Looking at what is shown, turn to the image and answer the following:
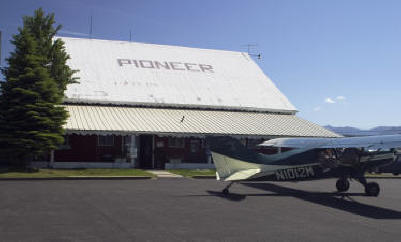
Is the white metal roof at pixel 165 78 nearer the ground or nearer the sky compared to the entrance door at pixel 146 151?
nearer the sky

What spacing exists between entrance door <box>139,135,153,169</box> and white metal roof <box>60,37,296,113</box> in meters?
3.67

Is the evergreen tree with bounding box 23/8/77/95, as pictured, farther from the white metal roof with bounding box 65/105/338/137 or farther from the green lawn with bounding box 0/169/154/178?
the green lawn with bounding box 0/169/154/178

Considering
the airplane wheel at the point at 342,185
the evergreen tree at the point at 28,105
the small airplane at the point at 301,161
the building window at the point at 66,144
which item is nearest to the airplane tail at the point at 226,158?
the small airplane at the point at 301,161

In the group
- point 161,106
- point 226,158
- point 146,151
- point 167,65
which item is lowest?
point 226,158

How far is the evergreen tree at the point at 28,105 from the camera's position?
75.6 ft

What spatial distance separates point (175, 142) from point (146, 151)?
86.0 inches

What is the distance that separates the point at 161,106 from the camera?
33.2 metres

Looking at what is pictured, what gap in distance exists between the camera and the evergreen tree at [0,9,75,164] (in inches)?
907

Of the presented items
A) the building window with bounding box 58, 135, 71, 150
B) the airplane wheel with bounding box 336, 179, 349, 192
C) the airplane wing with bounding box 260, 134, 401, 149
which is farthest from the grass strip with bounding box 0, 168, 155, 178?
the airplane wheel with bounding box 336, 179, 349, 192

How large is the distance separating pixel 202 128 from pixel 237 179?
44.3ft

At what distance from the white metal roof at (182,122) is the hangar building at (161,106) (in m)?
0.06

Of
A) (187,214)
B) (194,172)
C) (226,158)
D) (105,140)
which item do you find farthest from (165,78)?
(187,214)

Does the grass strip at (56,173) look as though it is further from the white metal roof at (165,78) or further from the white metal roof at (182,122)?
the white metal roof at (165,78)

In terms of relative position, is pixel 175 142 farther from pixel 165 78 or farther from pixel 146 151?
pixel 165 78
